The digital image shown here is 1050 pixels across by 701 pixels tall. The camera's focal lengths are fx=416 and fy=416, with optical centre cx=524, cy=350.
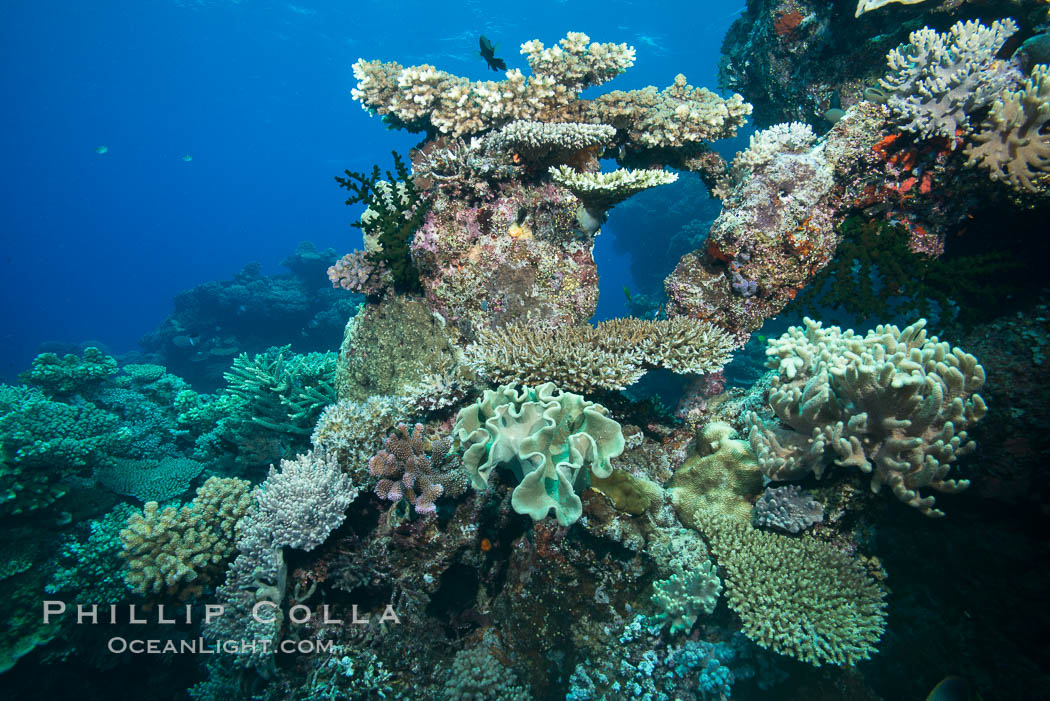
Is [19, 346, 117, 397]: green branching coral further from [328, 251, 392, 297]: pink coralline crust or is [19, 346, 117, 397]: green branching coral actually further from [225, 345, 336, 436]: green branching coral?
[328, 251, 392, 297]: pink coralline crust

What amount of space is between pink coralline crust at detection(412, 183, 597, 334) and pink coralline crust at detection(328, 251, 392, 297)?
0.96 metres

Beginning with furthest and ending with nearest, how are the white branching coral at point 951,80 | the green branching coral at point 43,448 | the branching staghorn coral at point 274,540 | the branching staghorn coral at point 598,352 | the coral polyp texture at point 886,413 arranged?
the green branching coral at point 43,448
the white branching coral at point 951,80
the branching staghorn coral at point 598,352
the branching staghorn coral at point 274,540
the coral polyp texture at point 886,413

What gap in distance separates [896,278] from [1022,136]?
4.93 feet

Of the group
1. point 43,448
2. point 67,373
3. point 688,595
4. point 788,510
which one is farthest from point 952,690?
point 67,373

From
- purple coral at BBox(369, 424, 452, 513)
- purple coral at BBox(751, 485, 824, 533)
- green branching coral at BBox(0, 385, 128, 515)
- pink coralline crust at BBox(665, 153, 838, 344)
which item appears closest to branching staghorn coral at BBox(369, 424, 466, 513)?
purple coral at BBox(369, 424, 452, 513)

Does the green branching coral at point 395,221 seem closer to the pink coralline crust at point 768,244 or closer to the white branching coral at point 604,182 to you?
the white branching coral at point 604,182

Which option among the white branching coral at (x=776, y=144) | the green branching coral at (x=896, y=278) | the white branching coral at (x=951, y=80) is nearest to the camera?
the white branching coral at (x=951, y=80)

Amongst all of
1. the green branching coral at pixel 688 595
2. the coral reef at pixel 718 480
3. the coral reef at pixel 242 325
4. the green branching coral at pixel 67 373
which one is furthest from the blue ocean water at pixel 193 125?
the green branching coral at pixel 688 595

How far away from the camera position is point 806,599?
2.95 meters

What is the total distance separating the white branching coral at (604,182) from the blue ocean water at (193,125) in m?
52.0

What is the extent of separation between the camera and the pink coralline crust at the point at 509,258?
4820 millimetres

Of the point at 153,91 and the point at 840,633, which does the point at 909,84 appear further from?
the point at 153,91

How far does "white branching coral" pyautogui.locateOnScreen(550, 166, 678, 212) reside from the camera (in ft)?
14.9

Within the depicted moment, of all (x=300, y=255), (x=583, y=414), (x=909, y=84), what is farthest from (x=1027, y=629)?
(x=300, y=255)
